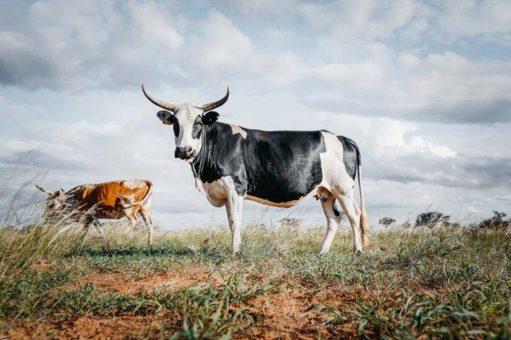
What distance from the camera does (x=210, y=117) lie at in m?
7.80

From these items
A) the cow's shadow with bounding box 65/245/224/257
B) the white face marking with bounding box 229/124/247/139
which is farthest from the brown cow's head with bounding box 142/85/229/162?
the cow's shadow with bounding box 65/245/224/257

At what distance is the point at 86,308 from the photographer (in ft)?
12.8

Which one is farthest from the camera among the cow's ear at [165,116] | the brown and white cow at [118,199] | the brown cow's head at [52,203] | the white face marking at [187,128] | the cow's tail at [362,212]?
the brown and white cow at [118,199]

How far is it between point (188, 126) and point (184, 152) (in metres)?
0.52

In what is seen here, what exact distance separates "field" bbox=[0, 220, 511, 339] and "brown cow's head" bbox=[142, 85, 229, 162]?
2146 mm

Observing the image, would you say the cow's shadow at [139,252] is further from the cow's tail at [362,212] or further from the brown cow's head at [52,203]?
the cow's tail at [362,212]

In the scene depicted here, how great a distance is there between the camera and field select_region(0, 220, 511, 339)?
10.5 ft

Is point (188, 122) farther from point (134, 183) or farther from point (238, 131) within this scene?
point (134, 183)

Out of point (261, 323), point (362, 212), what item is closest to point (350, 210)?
point (362, 212)

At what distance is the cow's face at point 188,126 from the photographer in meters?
7.41

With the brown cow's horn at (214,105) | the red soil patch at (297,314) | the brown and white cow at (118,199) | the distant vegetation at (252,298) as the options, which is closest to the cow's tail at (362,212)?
the distant vegetation at (252,298)

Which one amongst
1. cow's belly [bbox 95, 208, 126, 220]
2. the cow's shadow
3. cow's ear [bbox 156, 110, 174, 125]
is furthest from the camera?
cow's belly [bbox 95, 208, 126, 220]

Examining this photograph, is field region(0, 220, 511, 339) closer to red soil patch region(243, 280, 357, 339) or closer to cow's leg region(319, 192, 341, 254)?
red soil patch region(243, 280, 357, 339)

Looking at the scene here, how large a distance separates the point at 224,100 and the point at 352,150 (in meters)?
2.74
